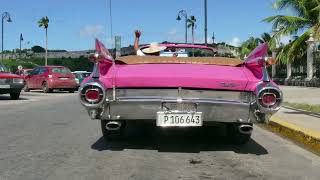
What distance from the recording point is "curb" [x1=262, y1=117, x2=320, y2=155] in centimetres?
953

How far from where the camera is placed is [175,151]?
848 cm

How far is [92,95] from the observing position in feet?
26.1

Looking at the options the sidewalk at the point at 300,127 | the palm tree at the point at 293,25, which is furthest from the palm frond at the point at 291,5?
the sidewalk at the point at 300,127

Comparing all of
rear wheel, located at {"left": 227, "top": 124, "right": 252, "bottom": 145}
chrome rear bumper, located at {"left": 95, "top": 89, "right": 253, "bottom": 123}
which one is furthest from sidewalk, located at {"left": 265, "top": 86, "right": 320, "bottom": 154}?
chrome rear bumper, located at {"left": 95, "top": 89, "right": 253, "bottom": 123}

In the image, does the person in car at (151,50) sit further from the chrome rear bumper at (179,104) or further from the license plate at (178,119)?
the license plate at (178,119)

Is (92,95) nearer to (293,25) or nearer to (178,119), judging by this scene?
(178,119)

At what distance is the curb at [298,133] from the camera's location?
31.3 ft

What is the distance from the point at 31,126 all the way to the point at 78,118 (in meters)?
2.25

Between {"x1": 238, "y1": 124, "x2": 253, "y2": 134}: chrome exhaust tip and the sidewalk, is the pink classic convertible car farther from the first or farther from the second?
the sidewalk

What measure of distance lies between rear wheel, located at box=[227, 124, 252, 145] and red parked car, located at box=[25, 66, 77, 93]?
Answer: 23.1 m

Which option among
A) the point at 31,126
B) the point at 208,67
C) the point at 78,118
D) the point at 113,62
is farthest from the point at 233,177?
the point at 78,118

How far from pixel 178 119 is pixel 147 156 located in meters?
0.68

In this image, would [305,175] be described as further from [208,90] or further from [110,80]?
[110,80]

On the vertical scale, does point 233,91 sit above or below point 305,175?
above
